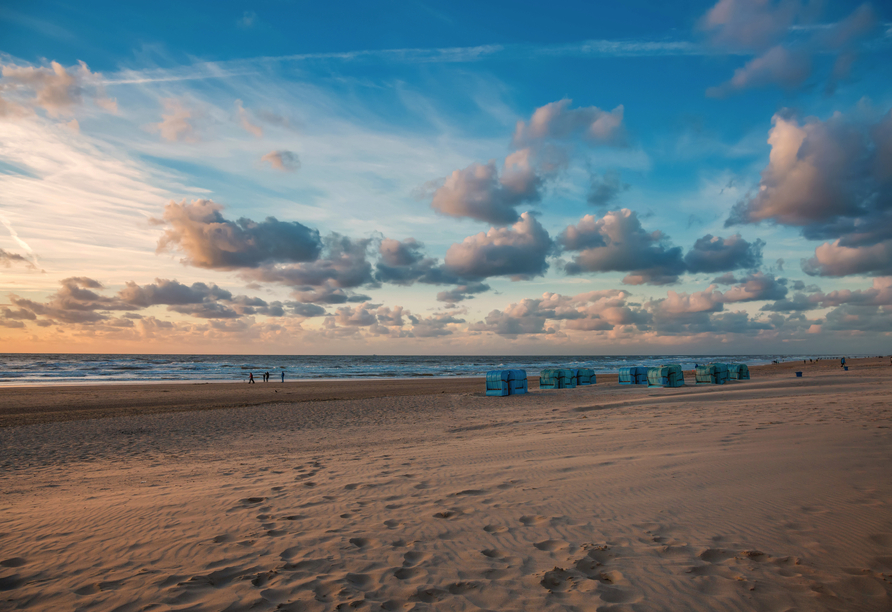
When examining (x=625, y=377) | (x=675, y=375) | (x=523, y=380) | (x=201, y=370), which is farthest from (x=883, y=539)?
(x=201, y=370)

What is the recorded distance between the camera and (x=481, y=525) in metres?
5.17

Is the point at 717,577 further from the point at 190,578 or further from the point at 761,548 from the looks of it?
the point at 190,578

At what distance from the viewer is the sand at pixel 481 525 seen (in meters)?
3.76

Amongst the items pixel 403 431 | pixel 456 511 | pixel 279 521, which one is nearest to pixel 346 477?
pixel 279 521

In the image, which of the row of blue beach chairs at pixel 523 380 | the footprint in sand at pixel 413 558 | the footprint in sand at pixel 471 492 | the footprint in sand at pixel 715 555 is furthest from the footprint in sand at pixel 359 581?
the row of blue beach chairs at pixel 523 380

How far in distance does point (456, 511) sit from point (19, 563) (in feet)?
14.5

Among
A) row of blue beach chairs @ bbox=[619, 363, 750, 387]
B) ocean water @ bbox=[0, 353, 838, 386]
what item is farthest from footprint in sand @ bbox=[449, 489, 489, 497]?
ocean water @ bbox=[0, 353, 838, 386]

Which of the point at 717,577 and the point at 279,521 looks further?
the point at 279,521

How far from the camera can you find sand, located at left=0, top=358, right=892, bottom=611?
12.3ft

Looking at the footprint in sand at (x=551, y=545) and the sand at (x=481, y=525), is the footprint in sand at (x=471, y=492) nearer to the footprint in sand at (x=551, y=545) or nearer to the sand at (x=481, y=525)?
the sand at (x=481, y=525)

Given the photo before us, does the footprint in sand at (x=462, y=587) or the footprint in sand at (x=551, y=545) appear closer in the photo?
the footprint in sand at (x=462, y=587)

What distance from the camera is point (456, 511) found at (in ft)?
18.6

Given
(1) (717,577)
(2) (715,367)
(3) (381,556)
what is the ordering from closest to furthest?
(1) (717,577) → (3) (381,556) → (2) (715,367)

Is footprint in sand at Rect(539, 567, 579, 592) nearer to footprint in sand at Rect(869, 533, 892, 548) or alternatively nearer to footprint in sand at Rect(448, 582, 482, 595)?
footprint in sand at Rect(448, 582, 482, 595)
